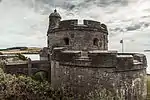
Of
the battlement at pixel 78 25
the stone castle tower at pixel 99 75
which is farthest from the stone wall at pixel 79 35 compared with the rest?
the stone castle tower at pixel 99 75

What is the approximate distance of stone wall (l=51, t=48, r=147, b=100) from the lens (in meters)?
9.67

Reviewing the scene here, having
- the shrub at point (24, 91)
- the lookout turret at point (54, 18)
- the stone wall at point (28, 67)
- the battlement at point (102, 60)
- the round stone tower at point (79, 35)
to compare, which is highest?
the lookout turret at point (54, 18)

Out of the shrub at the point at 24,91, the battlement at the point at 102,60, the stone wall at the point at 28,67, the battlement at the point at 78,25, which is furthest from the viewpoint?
the stone wall at the point at 28,67

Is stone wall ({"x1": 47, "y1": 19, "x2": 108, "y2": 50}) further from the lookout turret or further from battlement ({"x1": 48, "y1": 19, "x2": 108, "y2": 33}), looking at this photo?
the lookout turret

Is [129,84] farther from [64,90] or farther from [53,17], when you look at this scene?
[53,17]

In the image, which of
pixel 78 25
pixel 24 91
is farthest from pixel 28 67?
pixel 24 91

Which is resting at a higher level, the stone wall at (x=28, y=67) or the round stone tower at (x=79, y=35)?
the round stone tower at (x=79, y=35)

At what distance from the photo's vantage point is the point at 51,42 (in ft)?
52.9

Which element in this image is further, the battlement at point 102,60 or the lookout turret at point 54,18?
the lookout turret at point 54,18

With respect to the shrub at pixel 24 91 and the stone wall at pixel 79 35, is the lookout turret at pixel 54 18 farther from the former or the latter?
the shrub at pixel 24 91

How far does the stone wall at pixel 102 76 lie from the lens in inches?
381

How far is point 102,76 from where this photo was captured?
32.0 ft

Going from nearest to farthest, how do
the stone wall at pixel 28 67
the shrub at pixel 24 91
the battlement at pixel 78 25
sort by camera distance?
the shrub at pixel 24 91 < the battlement at pixel 78 25 < the stone wall at pixel 28 67

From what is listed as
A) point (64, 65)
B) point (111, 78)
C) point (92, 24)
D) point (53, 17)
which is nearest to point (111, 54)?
point (111, 78)
